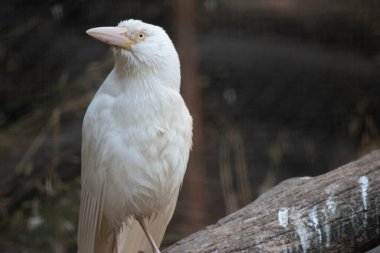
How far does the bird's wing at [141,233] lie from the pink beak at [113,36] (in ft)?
2.95

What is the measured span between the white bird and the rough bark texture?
1.06ft

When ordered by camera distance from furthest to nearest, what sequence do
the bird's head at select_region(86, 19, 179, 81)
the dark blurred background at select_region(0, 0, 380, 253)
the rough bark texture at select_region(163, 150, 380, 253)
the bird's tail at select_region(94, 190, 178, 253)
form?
the dark blurred background at select_region(0, 0, 380, 253) → the bird's tail at select_region(94, 190, 178, 253) → the bird's head at select_region(86, 19, 179, 81) → the rough bark texture at select_region(163, 150, 380, 253)

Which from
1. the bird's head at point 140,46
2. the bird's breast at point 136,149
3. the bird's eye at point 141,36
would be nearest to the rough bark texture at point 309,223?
the bird's breast at point 136,149

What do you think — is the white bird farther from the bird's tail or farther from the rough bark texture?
the rough bark texture

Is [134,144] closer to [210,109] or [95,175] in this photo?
[95,175]

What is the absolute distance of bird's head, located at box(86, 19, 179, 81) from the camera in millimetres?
4285

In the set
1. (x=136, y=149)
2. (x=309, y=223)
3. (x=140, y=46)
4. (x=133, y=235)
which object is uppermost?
(x=140, y=46)

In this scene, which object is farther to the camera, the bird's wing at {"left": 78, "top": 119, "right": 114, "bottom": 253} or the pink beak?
the bird's wing at {"left": 78, "top": 119, "right": 114, "bottom": 253}

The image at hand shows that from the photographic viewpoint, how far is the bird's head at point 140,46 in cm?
429

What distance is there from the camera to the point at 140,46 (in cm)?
432

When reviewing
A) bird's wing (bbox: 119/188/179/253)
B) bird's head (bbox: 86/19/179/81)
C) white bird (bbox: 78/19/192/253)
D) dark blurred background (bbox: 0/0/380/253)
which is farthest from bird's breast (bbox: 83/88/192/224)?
dark blurred background (bbox: 0/0/380/253)

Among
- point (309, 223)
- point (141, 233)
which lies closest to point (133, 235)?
point (141, 233)

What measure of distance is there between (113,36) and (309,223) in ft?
4.10

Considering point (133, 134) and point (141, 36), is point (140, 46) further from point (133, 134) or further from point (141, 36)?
point (133, 134)
